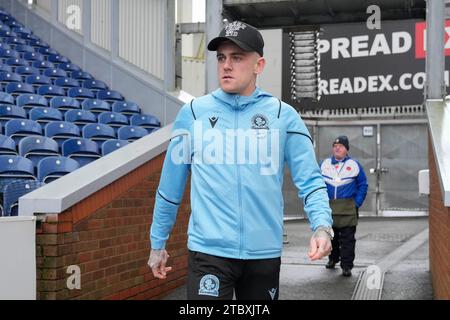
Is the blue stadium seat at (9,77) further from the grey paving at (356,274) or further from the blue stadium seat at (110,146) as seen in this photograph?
the grey paving at (356,274)

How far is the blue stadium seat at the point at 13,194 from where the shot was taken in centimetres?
568

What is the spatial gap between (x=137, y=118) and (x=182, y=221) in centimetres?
341

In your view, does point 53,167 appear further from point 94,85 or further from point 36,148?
point 94,85

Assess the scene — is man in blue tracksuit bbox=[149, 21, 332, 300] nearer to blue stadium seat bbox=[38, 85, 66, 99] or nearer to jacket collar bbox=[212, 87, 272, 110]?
jacket collar bbox=[212, 87, 272, 110]

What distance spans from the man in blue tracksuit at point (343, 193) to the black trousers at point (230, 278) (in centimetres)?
530

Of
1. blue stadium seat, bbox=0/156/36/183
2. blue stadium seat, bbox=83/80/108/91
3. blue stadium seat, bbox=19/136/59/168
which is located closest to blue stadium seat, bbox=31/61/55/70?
blue stadium seat, bbox=83/80/108/91

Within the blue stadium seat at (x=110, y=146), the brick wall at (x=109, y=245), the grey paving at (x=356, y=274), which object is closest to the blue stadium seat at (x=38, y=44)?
the blue stadium seat at (x=110, y=146)

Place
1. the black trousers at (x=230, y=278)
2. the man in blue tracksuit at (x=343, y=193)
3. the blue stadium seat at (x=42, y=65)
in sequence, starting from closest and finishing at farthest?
1. the black trousers at (x=230, y=278)
2. the man in blue tracksuit at (x=343, y=193)
3. the blue stadium seat at (x=42, y=65)

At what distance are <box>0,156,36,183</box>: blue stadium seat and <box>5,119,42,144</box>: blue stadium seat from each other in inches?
57.0

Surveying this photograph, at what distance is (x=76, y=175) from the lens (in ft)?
18.0

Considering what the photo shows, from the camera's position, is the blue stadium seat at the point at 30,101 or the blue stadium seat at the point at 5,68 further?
the blue stadium seat at the point at 5,68

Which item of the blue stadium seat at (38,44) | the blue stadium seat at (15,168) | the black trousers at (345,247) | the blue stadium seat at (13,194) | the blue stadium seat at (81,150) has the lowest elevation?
the black trousers at (345,247)
